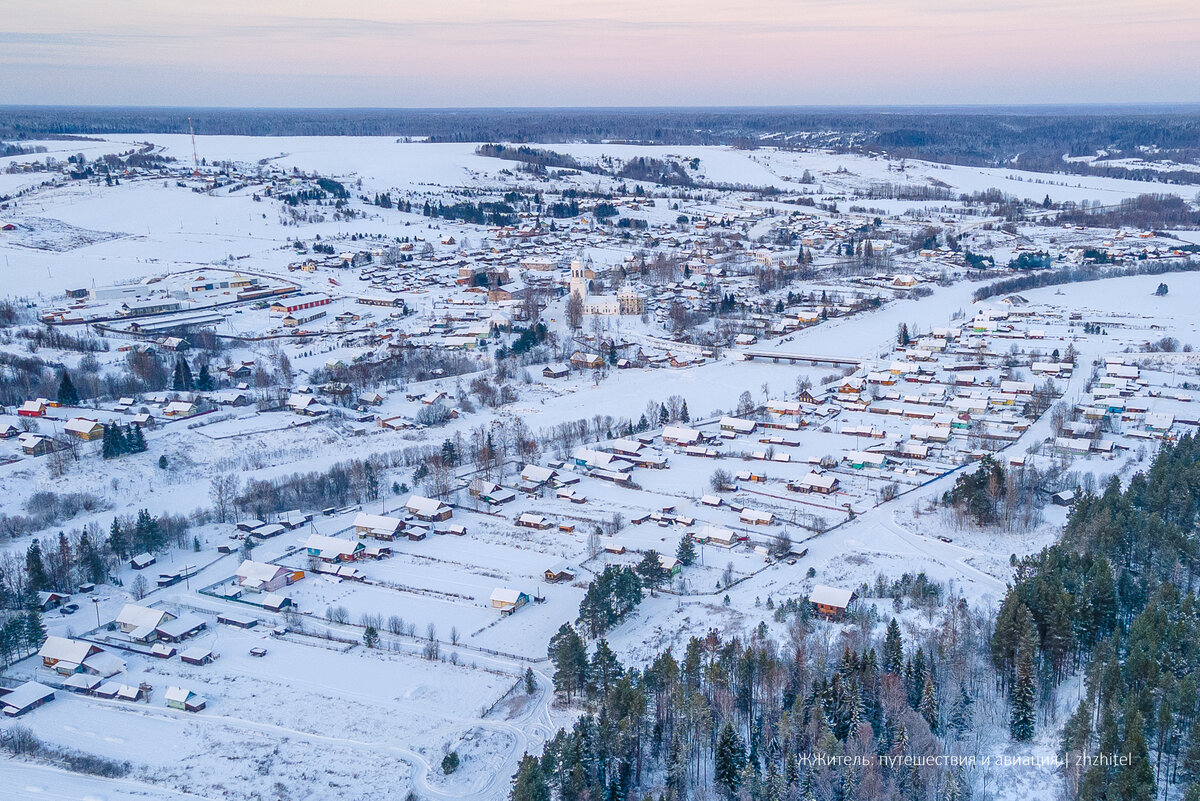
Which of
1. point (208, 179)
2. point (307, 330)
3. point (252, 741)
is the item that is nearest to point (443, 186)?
point (208, 179)

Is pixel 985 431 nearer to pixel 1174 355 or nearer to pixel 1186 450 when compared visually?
pixel 1186 450

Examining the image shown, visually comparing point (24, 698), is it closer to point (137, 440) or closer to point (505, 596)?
point (505, 596)

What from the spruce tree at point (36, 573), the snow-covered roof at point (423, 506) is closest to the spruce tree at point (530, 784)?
the snow-covered roof at point (423, 506)

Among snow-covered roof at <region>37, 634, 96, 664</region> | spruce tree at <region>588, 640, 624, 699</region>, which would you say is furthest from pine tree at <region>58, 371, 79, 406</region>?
spruce tree at <region>588, 640, 624, 699</region>

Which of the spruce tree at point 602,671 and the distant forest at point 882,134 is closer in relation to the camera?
the spruce tree at point 602,671

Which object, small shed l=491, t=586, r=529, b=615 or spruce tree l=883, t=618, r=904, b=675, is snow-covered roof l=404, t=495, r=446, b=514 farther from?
spruce tree l=883, t=618, r=904, b=675

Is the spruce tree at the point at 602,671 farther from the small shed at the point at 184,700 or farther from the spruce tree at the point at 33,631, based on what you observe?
the spruce tree at the point at 33,631
